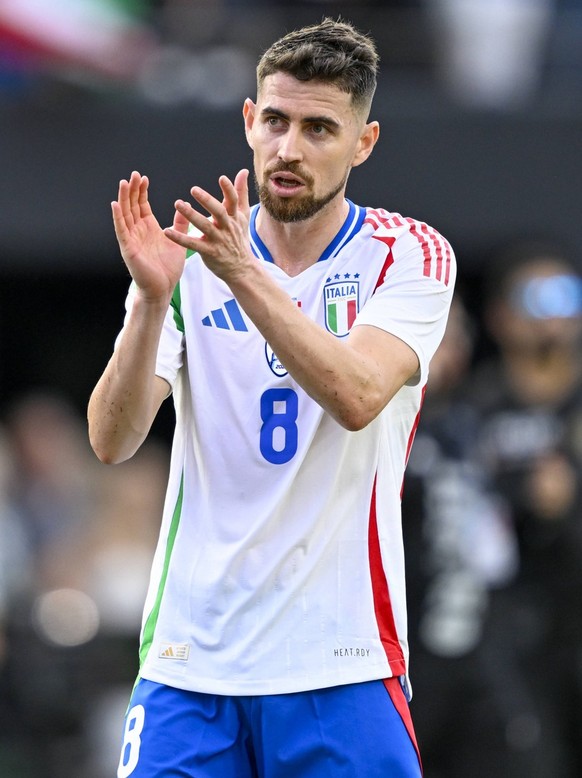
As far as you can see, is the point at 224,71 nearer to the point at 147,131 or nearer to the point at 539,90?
the point at 147,131

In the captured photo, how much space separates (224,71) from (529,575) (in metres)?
4.98

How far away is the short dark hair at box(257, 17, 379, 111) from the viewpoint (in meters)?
4.52

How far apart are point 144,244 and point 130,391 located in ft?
1.30

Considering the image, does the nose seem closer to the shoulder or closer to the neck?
the neck

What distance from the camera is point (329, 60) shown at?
4523 millimetres

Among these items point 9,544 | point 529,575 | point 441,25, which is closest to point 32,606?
point 9,544

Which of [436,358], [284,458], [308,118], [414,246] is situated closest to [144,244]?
[308,118]

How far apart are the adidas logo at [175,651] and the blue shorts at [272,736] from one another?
0.09 meters

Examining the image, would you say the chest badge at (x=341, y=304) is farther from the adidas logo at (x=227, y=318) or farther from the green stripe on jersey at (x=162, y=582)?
the green stripe on jersey at (x=162, y=582)

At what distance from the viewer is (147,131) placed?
39.1 feet

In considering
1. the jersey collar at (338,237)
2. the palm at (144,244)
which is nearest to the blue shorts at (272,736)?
the palm at (144,244)

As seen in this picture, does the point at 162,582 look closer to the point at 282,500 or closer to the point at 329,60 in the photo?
the point at 282,500

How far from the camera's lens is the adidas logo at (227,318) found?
15.1ft

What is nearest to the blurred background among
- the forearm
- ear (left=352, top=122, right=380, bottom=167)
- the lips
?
ear (left=352, top=122, right=380, bottom=167)
